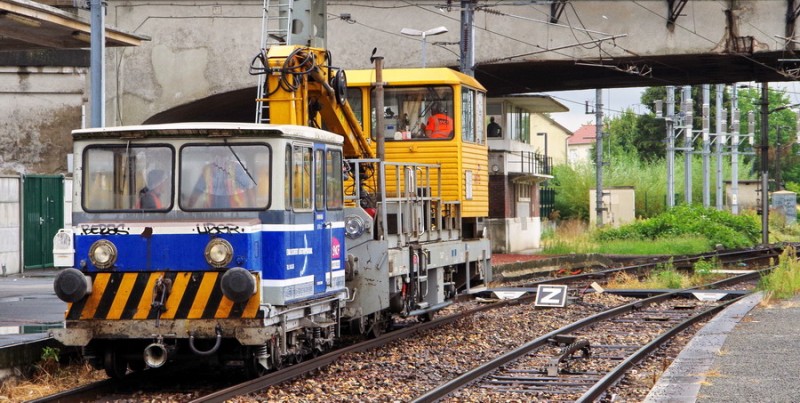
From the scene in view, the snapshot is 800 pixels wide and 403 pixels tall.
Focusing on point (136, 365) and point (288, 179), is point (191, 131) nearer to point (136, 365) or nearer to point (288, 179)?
point (288, 179)

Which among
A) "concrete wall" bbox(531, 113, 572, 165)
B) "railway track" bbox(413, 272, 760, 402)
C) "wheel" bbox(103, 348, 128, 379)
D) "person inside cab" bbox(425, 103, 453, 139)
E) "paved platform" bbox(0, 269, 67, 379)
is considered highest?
"concrete wall" bbox(531, 113, 572, 165)

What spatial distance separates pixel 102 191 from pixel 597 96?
39673 mm

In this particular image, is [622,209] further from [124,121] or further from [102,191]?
[102,191]

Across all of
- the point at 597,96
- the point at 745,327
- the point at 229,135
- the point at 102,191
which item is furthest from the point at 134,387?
the point at 597,96

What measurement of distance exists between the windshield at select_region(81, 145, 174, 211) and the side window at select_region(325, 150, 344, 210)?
2041 millimetres

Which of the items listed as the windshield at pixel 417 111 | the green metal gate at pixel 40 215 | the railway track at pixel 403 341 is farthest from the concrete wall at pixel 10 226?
the windshield at pixel 417 111

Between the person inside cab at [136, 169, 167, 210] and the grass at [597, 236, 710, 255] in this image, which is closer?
the person inside cab at [136, 169, 167, 210]

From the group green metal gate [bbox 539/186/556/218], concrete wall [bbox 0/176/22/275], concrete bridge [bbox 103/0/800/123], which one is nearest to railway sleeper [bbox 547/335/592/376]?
concrete wall [bbox 0/176/22/275]

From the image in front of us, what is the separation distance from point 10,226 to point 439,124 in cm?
1190

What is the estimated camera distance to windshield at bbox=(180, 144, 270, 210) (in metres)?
11.7

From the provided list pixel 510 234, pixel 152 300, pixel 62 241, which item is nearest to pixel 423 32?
pixel 510 234

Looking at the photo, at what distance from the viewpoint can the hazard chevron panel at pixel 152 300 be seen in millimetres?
11469

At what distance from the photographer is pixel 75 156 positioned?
12.0 m

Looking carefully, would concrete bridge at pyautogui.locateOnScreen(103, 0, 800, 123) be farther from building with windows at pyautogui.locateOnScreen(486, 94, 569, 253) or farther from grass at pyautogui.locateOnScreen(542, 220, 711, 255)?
grass at pyautogui.locateOnScreen(542, 220, 711, 255)
